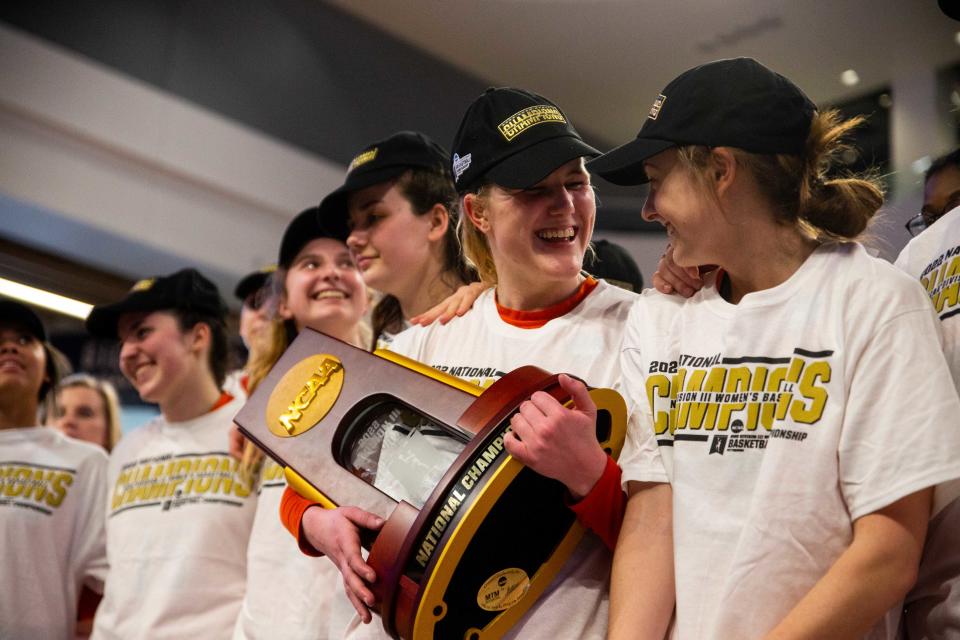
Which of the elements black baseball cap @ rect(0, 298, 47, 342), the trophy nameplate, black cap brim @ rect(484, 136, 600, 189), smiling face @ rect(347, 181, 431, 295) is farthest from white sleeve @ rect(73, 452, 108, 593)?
black cap brim @ rect(484, 136, 600, 189)

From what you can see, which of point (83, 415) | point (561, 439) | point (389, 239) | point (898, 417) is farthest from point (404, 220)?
point (83, 415)

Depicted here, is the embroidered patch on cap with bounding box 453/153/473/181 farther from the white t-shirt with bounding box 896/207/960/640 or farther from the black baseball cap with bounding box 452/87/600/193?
the white t-shirt with bounding box 896/207/960/640

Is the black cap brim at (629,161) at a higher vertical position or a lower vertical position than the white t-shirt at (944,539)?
higher

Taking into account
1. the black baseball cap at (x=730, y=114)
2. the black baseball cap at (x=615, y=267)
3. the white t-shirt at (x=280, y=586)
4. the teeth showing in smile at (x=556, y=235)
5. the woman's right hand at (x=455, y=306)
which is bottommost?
the white t-shirt at (x=280, y=586)

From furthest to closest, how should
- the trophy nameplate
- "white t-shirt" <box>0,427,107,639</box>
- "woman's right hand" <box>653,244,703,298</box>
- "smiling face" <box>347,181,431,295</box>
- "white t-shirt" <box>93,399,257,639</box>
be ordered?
"white t-shirt" <box>0,427,107,639</box> < "white t-shirt" <box>93,399,257,639</box> < "smiling face" <box>347,181,431,295</box> < "woman's right hand" <box>653,244,703,298</box> < the trophy nameplate

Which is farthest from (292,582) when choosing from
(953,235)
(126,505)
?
(953,235)

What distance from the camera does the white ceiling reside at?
10.1 feet

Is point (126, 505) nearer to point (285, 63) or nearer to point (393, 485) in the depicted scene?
point (393, 485)

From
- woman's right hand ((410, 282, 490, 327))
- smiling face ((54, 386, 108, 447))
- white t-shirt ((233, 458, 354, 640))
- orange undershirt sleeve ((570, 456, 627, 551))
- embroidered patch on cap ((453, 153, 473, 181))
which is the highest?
embroidered patch on cap ((453, 153, 473, 181))

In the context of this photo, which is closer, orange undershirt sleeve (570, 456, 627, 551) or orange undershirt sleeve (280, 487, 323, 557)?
orange undershirt sleeve (570, 456, 627, 551)

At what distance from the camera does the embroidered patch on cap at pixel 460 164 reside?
5.32ft

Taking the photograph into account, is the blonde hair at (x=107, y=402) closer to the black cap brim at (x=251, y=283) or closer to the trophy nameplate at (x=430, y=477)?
the black cap brim at (x=251, y=283)

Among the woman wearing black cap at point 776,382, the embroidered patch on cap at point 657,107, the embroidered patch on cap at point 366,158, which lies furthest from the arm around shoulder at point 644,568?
the embroidered patch on cap at point 366,158

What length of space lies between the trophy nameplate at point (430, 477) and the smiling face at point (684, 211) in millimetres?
230
